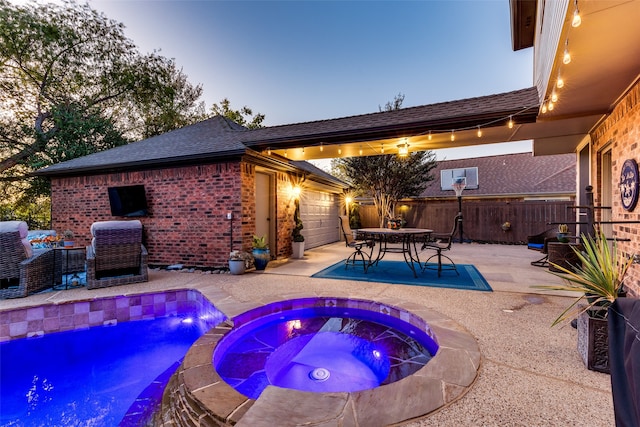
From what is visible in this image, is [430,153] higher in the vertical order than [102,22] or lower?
lower

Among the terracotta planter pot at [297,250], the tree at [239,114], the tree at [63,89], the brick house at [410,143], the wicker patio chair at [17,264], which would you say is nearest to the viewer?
the brick house at [410,143]

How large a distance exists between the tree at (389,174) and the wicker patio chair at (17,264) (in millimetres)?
9540

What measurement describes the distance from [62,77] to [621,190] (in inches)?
769

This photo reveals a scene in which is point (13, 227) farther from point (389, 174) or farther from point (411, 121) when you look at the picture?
point (389, 174)

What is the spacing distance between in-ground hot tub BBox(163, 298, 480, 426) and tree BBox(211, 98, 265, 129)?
1855 centimetres

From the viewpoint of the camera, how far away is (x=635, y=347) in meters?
0.81

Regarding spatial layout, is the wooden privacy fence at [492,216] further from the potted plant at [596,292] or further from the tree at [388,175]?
the potted plant at [596,292]

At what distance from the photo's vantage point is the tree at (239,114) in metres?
19.5

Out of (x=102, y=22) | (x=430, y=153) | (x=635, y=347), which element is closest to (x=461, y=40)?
(x=430, y=153)

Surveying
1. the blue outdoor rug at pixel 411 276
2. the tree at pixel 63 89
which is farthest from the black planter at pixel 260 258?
the tree at pixel 63 89

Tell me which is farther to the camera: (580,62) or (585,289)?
(580,62)

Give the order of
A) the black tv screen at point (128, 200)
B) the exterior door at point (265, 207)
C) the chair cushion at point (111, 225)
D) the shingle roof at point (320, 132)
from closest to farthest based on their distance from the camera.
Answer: the shingle roof at point (320, 132)
the chair cushion at point (111, 225)
the black tv screen at point (128, 200)
the exterior door at point (265, 207)

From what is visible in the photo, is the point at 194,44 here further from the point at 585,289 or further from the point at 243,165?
the point at 585,289

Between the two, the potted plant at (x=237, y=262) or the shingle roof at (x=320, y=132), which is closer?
the shingle roof at (x=320, y=132)
